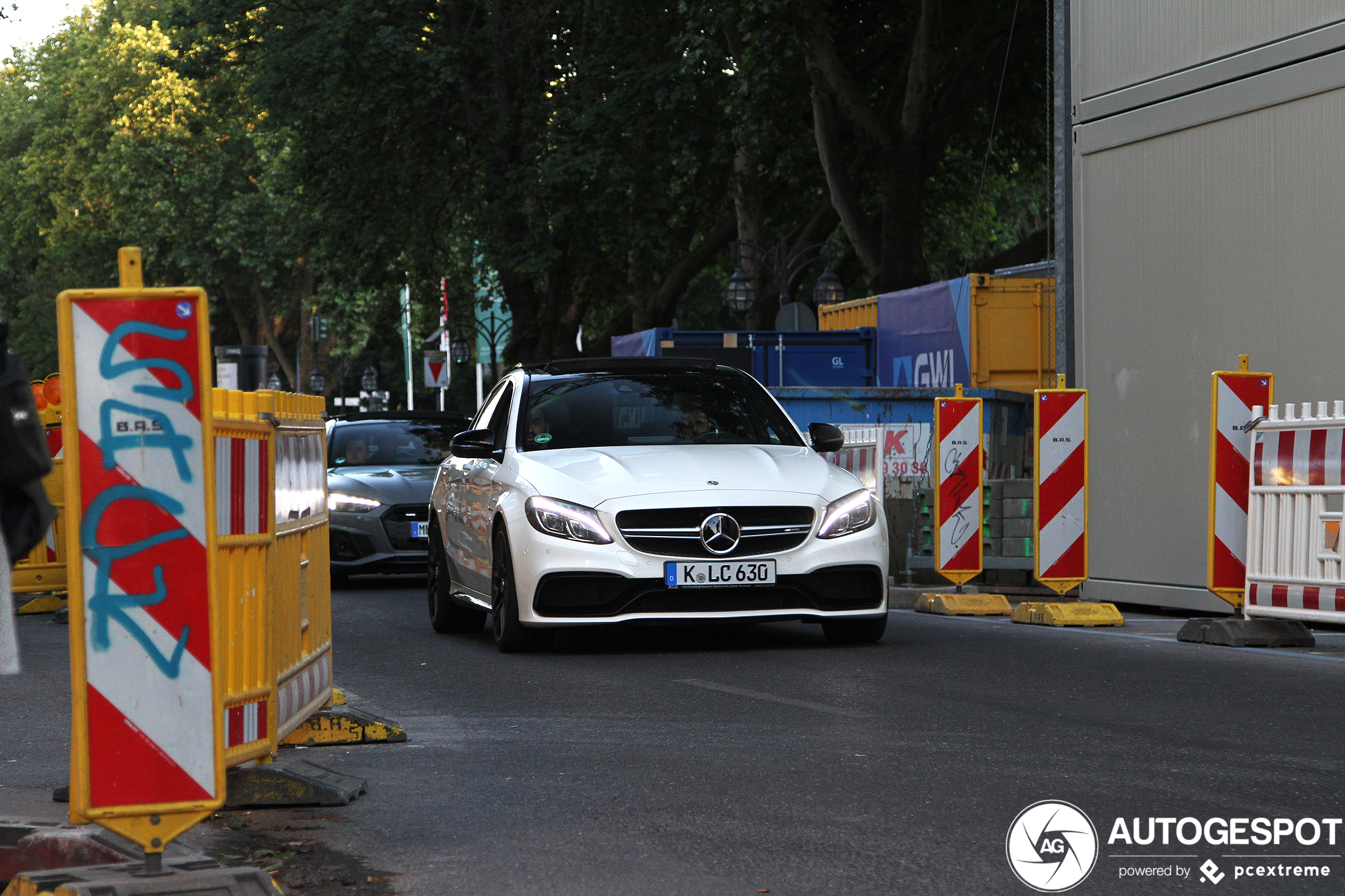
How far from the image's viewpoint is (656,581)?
32.4 ft

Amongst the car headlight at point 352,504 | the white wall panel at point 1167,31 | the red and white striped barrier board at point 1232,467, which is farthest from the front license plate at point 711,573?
the car headlight at point 352,504

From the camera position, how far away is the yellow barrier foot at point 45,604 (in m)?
14.8

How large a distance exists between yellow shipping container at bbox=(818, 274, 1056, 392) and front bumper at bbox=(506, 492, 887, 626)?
14445 mm

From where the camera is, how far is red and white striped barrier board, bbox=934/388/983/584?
44.1 feet

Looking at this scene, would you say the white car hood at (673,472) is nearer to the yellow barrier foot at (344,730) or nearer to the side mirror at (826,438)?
the side mirror at (826,438)

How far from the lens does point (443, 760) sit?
21.7 ft

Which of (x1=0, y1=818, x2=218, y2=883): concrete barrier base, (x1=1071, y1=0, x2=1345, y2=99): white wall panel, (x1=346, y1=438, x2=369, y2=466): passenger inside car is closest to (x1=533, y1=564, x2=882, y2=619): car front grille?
(x1=1071, y1=0, x2=1345, y2=99): white wall panel

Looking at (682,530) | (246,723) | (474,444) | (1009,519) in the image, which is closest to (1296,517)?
(682,530)

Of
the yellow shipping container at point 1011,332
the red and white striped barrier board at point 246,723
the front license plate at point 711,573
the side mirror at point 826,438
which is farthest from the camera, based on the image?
the yellow shipping container at point 1011,332

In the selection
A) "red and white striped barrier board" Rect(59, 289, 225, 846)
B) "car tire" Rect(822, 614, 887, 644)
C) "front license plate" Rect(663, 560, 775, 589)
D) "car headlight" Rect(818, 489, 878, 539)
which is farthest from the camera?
"car tire" Rect(822, 614, 887, 644)

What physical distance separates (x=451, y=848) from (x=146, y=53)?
57.0 meters

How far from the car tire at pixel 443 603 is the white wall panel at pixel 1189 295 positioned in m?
4.60

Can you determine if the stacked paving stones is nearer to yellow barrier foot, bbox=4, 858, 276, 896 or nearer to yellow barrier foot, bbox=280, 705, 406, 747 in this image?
yellow barrier foot, bbox=280, 705, 406, 747

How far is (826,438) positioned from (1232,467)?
225 cm
